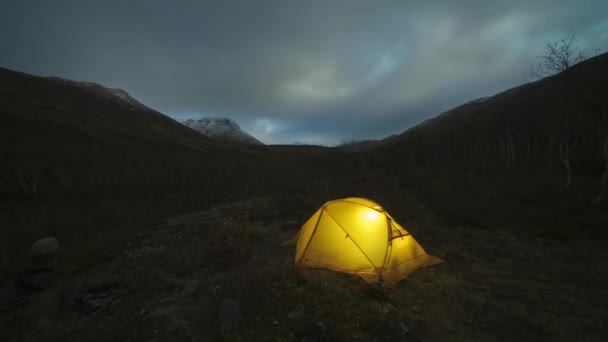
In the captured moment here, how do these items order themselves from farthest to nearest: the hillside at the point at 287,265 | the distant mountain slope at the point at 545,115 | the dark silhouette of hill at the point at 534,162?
1. the distant mountain slope at the point at 545,115
2. the dark silhouette of hill at the point at 534,162
3. the hillside at the point at 287,265

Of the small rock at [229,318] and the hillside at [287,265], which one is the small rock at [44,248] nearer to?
the hillside at [287,265]

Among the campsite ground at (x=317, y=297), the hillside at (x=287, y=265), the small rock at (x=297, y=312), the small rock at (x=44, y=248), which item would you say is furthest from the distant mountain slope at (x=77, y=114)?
the small rock at (x=297, y=312)

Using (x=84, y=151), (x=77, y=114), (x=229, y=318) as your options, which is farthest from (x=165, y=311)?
(x=77, y=114)

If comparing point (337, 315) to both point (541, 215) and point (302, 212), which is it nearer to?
point (302, 212)

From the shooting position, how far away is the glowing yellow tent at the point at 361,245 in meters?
6.32

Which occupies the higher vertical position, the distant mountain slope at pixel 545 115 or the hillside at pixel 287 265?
the distant mountain slope at pixel 545 115

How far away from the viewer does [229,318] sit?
4633 mm

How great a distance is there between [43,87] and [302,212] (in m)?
75.8

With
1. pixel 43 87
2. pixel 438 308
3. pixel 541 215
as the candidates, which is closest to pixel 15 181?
pixel 438 308

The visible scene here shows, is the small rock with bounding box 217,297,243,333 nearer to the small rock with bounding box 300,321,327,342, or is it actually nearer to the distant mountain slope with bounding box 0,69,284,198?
the small rock with bounding box 300,321,327,342

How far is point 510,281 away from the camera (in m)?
6.27

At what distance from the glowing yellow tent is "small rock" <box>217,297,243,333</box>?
234 cm

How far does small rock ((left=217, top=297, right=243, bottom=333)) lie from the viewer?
4.48m

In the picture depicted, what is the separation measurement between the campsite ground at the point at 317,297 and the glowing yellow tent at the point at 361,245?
1.11 feet
